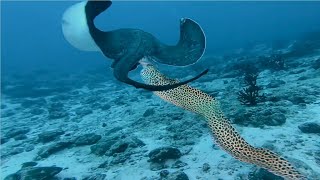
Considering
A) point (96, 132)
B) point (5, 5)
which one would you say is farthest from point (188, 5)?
point (96, 132)

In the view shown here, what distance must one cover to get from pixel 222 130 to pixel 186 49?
59.8 inches

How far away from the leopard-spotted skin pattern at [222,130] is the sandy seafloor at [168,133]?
1.27m

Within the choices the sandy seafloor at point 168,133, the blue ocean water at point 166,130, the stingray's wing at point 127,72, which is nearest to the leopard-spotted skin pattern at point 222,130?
the blue ocean water at point 166,130

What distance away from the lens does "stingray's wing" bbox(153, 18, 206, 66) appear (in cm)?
488

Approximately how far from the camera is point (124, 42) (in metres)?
4.83

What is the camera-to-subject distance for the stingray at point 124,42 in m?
4.39

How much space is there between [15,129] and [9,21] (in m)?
138

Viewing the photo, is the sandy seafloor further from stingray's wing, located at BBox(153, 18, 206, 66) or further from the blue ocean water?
stingray's wing, located at BBox(153, 18, 206, 66)

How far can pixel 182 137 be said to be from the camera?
863 centimetres

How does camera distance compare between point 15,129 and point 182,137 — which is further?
point 15,129

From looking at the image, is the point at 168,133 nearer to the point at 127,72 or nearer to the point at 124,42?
the point at 124,42

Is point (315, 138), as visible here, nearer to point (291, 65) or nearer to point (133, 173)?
point (133, 173)

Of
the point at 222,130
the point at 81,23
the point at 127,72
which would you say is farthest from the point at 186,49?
the point at 81,23

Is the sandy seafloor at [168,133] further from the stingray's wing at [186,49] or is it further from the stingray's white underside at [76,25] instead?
the stingray's white underside at [76,25]
